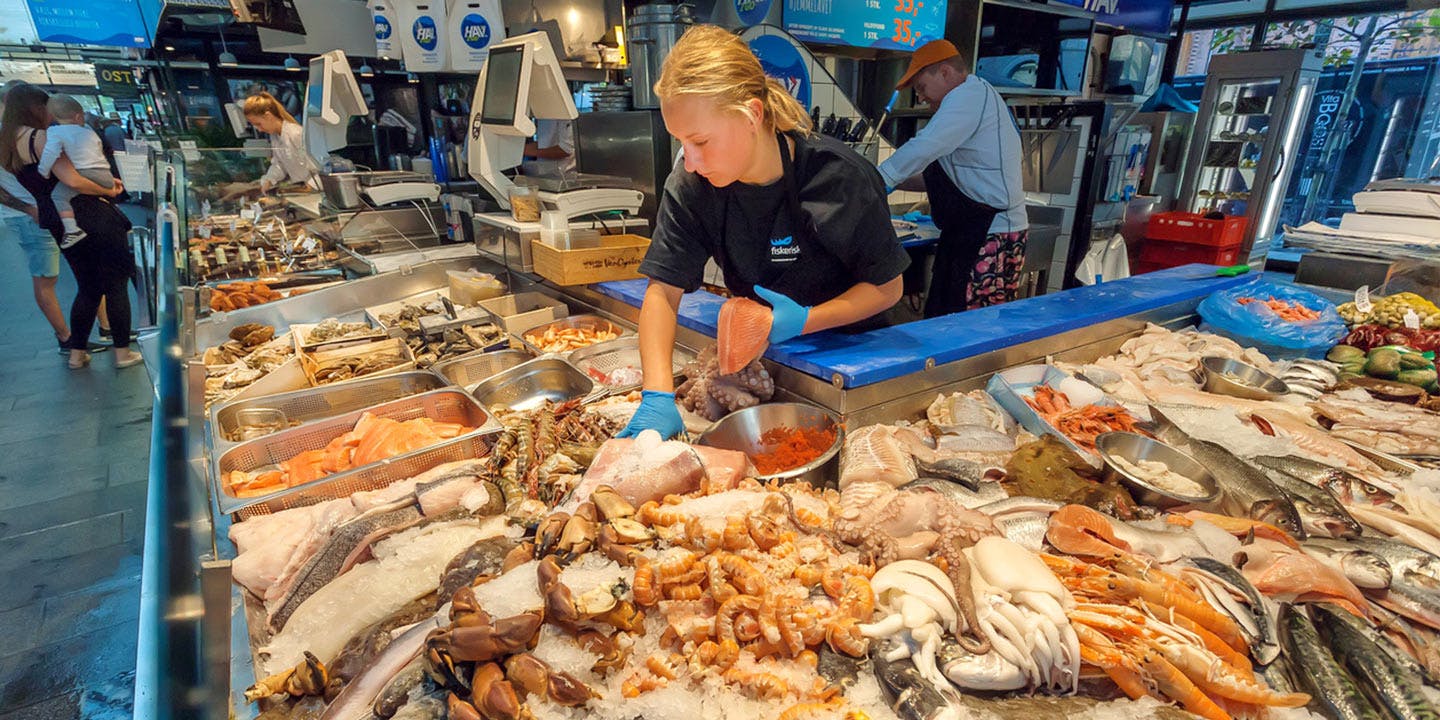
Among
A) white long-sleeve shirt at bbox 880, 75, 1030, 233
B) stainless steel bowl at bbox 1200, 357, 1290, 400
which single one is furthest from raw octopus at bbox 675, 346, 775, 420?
white long-sleeve shirt at bbox 880, 75, 1030, 233

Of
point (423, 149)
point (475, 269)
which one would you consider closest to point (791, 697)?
point (475, 269)

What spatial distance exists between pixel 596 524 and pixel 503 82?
2911mm

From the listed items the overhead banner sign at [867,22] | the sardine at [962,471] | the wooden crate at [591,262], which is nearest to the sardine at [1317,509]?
the sardine at [962,471]

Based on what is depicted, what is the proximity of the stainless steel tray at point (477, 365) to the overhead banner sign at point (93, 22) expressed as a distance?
360 inches

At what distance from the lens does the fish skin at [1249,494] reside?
1588 millimetres

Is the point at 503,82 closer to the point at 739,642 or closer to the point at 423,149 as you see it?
the point at 739,642

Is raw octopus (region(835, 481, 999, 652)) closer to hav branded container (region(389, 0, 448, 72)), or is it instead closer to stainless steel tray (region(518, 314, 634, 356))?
stainless steel tray (region(518, 314, 634, 356))

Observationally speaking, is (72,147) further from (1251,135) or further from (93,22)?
(1251,135)

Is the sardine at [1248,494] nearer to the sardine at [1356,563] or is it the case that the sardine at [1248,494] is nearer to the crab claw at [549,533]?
the sardine at [1356,563]

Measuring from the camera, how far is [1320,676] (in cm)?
116

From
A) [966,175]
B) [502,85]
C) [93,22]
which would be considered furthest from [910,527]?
[93,22]

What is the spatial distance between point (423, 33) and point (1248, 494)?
556cm

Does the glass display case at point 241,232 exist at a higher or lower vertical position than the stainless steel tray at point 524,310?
higher

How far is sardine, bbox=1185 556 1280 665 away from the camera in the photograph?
1.24 m
